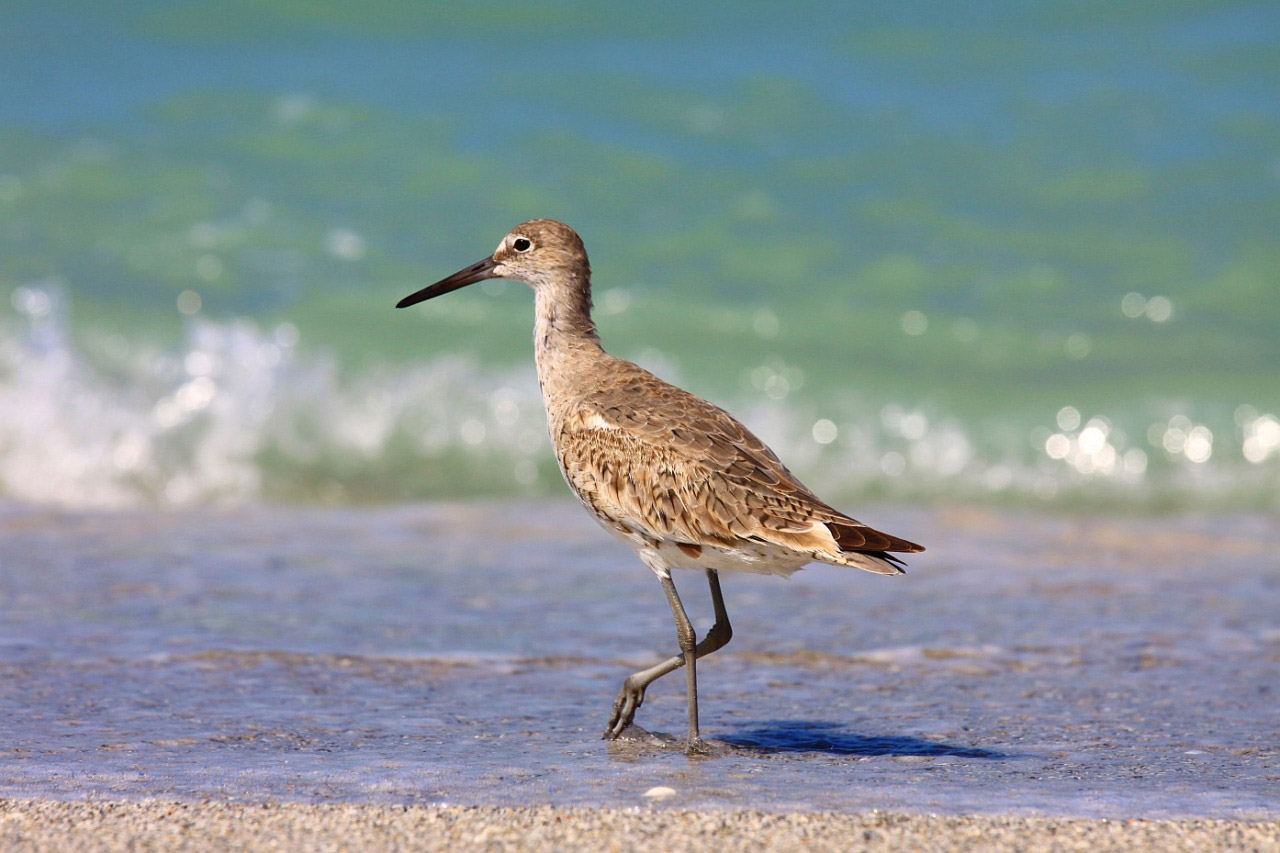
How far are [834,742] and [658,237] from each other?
27.2 ft

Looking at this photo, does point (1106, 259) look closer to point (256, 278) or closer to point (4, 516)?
point (256, 278)

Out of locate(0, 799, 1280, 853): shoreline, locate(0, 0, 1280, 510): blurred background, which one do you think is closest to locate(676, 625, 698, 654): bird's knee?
locate(0, 799, 1280, 853): shoreline

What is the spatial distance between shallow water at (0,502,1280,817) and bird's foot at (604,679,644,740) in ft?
0.27

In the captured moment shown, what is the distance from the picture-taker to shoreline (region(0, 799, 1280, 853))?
353cm

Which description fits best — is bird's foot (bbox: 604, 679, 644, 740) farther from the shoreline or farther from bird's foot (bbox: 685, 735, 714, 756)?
the shoreline

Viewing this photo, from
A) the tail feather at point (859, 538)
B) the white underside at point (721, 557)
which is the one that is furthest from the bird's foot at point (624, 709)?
the tail feather at point (859, 538)

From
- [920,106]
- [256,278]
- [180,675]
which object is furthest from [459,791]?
[920,106]

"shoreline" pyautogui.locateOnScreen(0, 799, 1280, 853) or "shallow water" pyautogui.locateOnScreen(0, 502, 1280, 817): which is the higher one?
"shallow water" pyautogui.locateOnScreen(0, 502, 1280, 817)

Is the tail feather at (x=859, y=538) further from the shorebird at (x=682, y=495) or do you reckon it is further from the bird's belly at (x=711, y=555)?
the bird's belly at (x=711, y=555)

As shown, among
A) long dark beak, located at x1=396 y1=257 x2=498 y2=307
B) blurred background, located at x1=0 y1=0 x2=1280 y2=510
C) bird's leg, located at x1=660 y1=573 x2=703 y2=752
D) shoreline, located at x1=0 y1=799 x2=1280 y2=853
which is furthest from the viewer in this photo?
blurred background, located at x1=0 y1=0 x2=1280 y2=510

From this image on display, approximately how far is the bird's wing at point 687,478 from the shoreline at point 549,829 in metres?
0.88

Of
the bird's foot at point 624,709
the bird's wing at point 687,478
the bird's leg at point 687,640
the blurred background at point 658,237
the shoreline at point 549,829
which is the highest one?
the blurred background at point 658,237

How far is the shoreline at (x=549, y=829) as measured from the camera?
3.53 metres

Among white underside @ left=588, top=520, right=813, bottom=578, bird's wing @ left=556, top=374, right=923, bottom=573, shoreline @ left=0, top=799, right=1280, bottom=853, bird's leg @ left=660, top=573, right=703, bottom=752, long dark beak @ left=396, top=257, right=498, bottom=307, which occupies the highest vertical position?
long dark beak @ left=396, top=257, right=498, bottom=307
